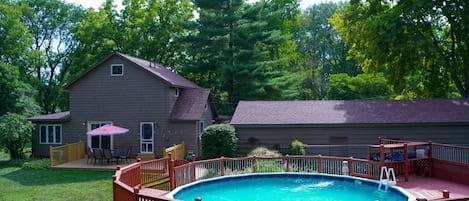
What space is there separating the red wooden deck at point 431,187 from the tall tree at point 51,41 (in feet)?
104

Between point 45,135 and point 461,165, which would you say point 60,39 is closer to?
point 45,135

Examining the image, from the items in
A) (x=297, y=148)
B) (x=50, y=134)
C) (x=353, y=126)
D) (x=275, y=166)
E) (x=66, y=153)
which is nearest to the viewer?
(x=275, y=166)

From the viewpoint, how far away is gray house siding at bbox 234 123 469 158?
19312mm

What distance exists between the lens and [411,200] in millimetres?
11414

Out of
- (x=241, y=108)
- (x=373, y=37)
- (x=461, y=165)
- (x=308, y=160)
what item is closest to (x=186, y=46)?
(x=241, y=108)

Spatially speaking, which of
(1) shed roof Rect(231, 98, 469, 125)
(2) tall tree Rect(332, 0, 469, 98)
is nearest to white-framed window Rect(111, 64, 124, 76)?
(1) shed roof Rect(231, 98, 469, 125)

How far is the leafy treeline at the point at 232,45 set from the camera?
24.3 metres

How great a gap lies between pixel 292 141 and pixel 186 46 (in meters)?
16.3

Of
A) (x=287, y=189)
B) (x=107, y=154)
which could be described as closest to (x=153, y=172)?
(x=287, y=189)

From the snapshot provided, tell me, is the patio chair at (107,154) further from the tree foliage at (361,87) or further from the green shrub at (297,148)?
the tree foliage at (361,87)

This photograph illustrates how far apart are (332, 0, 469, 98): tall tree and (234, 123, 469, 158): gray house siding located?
5.81 metres

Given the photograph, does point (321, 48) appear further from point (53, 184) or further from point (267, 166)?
point (53, 184)

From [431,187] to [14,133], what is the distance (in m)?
19.5

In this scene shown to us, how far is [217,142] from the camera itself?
1877 cm
